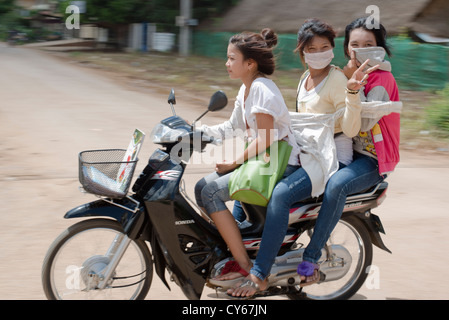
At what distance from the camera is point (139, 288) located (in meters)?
3.59

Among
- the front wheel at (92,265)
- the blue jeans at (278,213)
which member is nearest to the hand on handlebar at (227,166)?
the blue jeans at (278,213)

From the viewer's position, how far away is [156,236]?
11.3 ft

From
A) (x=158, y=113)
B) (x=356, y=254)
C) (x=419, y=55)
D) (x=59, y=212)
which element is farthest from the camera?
(x=419, y=55)

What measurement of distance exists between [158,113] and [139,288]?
6423 millimetres

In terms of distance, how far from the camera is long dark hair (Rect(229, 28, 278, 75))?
347 cm

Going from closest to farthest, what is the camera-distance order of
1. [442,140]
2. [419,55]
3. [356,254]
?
[356,254] < [442,140] < [419,55]

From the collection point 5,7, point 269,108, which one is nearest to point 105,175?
point 269,108

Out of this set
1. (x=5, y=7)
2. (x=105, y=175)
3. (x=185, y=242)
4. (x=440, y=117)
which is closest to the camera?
(x=105, y=175)

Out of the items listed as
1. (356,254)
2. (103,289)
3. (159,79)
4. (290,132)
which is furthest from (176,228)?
(159,79)

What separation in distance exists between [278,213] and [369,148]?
76 cm

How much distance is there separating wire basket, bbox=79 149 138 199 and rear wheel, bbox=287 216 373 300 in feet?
4.40

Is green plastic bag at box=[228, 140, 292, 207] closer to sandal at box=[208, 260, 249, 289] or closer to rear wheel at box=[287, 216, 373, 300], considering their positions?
sandal at box=[208, 260, 249, 289]

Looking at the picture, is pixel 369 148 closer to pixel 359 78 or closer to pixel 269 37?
pixel 359 78

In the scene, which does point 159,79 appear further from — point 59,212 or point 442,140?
point 59,212
